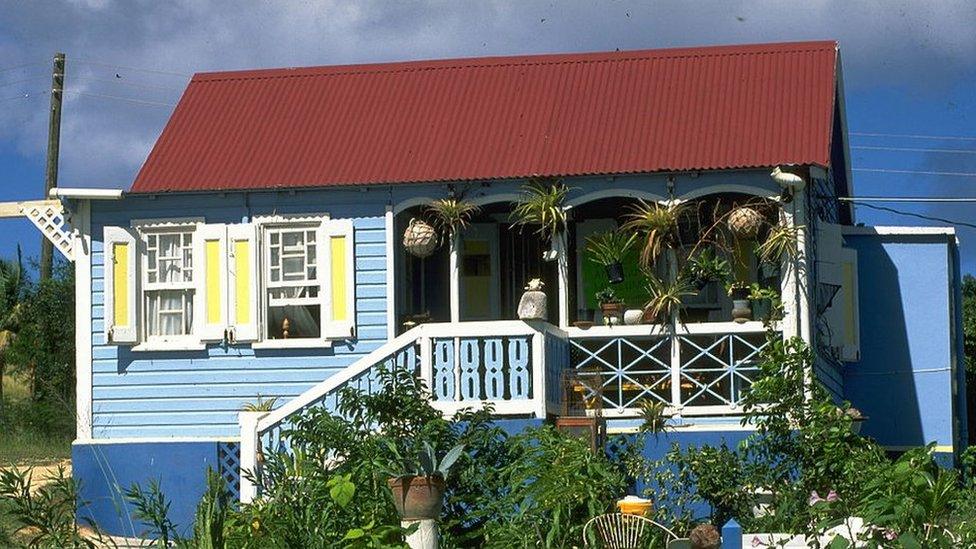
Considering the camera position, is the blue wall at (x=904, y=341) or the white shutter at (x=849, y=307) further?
the blue wall at (x=904, y=341)

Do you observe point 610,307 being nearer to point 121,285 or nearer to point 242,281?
point 242,281

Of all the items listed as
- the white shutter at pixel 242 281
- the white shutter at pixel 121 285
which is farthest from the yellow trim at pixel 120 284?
the white shutter at pixel 242 281

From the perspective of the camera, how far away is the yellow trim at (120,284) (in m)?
18.3

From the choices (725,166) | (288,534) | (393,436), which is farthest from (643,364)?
(288,534)

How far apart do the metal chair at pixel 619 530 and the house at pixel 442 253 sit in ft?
8.99

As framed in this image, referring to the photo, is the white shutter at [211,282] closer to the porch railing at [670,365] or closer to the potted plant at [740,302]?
the porch railing at [670,365]

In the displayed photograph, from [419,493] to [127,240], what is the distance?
720 centimetres

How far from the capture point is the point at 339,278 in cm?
1802

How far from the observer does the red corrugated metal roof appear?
1752cm

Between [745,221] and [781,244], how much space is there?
45cm

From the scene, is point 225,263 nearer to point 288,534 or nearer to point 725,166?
point 725,166

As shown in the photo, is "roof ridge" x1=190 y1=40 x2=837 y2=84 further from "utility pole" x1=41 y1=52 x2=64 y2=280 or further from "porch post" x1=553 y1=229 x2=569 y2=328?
"utility pole" x1=41 y1=52 x2=64 y2=280

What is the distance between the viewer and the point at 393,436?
14570 millimetres

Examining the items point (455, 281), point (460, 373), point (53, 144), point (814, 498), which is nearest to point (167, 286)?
point (455, 281)
